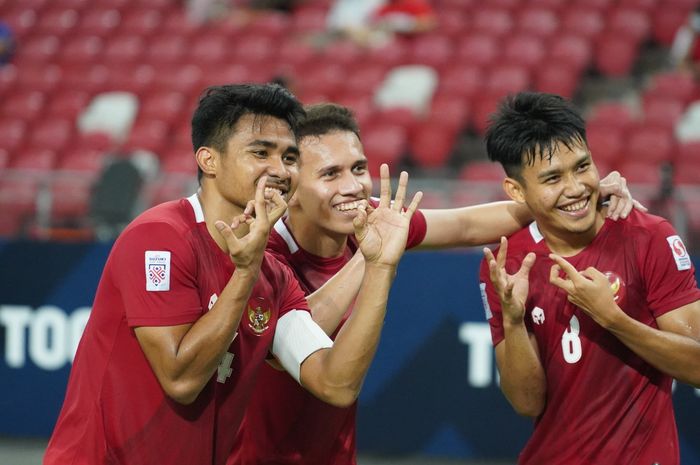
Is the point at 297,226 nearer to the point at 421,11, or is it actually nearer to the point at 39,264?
the point at 39,264

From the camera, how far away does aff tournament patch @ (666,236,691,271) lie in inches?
153

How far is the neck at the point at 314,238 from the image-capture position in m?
4.49

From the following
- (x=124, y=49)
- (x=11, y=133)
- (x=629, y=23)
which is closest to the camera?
(x=629, y=23)

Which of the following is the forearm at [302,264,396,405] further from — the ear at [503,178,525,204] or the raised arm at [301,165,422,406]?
the ear at [503,178,525,204]

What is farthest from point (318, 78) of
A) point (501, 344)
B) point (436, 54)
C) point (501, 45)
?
point (501, 344)

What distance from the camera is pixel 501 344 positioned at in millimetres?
4004

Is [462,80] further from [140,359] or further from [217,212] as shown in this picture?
[140,359]

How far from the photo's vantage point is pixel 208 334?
3203mm

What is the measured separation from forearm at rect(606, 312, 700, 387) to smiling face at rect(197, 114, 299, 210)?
1.28 metres

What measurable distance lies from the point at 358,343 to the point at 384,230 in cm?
41

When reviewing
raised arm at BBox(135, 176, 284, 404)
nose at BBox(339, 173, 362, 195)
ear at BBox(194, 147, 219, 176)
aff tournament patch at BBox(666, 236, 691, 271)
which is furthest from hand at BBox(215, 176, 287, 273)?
aff tournament patch at BBox(666, 236, 691, 271)

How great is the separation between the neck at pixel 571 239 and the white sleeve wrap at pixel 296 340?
102 centimetres

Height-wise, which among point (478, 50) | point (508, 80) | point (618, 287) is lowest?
point (618, 287)

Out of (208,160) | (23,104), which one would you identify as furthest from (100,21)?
(208,160)
